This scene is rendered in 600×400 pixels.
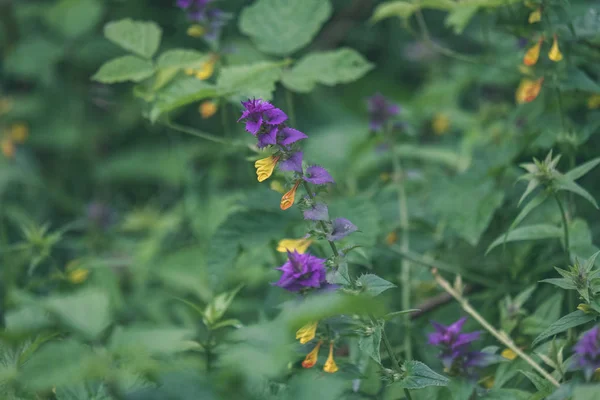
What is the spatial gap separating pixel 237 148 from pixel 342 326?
2.21 feet

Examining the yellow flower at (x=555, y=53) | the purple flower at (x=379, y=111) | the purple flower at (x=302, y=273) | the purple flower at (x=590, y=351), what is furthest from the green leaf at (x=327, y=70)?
the purple flower at (x=590, y=351)

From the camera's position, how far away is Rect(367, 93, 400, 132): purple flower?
2.22 metres

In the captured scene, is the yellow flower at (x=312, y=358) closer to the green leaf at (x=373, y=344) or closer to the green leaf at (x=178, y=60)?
the green leaf at (x=373, y=344)

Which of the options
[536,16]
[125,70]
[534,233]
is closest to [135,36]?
[125,70]

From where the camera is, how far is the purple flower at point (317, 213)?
135 cm

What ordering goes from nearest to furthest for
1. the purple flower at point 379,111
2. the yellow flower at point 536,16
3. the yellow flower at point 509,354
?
the yellow flower at point 509,354, the yellow flower at point 536,16, the purple flower at point 379,111

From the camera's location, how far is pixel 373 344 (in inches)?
53.2

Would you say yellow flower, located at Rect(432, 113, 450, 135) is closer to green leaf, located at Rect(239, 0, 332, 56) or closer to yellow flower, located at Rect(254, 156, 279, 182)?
green leaf, located at Rect(239, 0, 332, 56)

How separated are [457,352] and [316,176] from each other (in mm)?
523

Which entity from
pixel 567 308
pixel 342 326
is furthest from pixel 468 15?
pixel 342 326

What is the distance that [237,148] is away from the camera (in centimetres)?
196

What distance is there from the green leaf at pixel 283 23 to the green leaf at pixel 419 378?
107 centimetres

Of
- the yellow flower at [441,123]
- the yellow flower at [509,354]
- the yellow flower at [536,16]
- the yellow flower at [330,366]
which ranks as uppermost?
the yellow flower at [536,16]

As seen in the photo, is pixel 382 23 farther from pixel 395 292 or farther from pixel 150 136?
pixel 395 292
